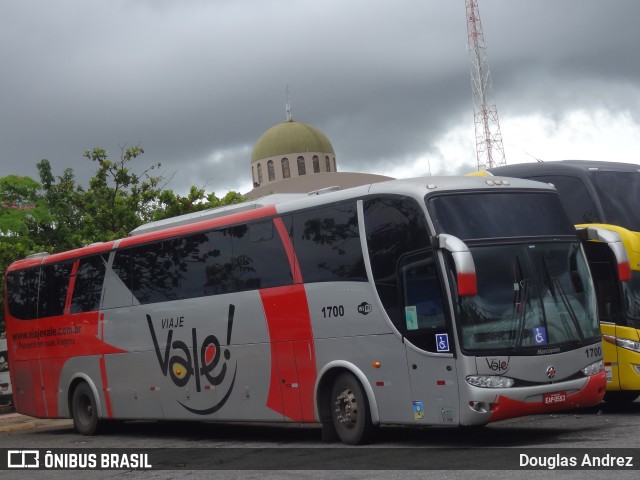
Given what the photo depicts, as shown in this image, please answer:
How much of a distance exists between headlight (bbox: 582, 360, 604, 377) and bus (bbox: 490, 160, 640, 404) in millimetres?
2390

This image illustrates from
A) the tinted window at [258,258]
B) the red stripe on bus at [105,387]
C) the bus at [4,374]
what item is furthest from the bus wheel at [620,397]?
the bus at [4,374]

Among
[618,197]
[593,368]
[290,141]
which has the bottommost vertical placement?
[593,368]

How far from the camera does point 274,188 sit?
87188mm

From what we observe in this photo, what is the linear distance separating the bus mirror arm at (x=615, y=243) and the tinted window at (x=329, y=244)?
310 cm

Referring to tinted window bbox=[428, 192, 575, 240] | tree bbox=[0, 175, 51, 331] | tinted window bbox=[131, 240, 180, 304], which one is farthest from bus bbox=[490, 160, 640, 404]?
tree bbox=[0, 175, 51, 331]

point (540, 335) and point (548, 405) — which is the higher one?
point (540, 335)

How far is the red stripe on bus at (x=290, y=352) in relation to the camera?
15.0 metres

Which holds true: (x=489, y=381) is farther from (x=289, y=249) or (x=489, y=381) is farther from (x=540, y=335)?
(x=289, y=249)

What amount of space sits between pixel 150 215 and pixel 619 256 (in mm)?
26307

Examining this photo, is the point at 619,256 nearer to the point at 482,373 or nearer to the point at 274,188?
the point at 482,373

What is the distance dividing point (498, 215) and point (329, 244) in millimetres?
2327

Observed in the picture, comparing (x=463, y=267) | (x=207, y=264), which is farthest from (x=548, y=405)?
(x=207, y=264)

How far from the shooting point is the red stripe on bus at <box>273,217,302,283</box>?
15.1 meters

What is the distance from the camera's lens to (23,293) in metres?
21.6
